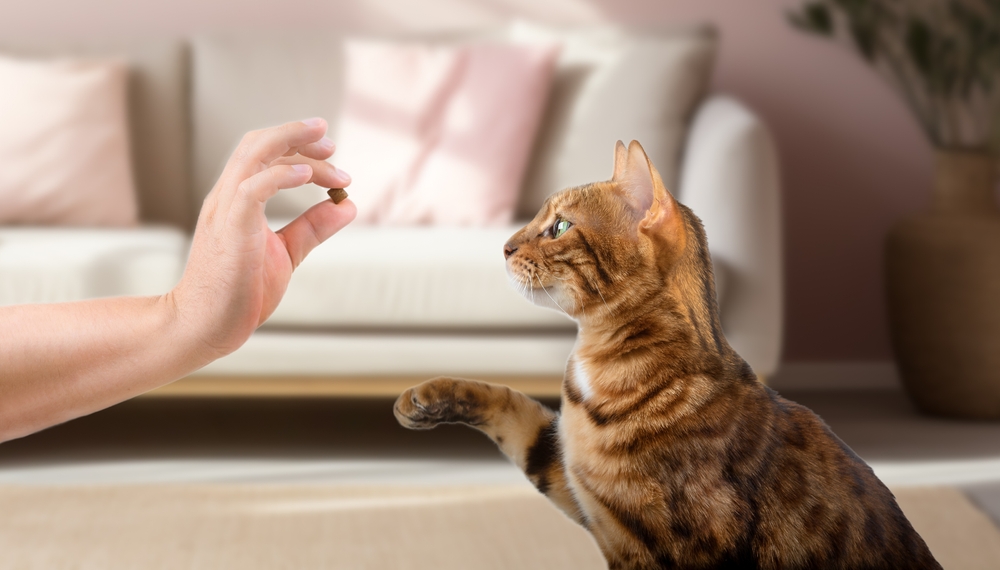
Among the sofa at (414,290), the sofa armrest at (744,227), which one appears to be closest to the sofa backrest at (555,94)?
the sofa at (414,290)

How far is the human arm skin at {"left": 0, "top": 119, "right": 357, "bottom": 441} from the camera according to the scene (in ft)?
1.78

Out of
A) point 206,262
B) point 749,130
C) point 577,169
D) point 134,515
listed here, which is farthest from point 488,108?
point 206,262

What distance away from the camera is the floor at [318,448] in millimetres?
2016

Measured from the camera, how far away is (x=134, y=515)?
1.66 m

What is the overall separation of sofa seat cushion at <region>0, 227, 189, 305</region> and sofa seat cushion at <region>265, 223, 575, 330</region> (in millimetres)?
249

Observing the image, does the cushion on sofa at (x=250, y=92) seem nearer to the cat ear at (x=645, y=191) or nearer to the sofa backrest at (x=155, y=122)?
the sofa backrest at (x=155, y=122)

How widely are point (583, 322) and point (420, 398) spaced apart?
0.32ft

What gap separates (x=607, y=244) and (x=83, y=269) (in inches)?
65.2

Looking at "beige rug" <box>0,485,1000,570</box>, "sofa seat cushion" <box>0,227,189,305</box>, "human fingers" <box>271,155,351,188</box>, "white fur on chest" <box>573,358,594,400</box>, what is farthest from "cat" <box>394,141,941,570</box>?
"sofa seat cushion" <box>0,227,189,305</box>

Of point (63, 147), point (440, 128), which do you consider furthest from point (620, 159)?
point (63, 147)

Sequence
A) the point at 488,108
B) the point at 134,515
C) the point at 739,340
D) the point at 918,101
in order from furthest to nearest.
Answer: the point at 918,101, the point at 488,108, the point at 739,340, the point at 134,515

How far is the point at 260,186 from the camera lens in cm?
52

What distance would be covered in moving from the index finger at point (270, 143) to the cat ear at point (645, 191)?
0.17 metres

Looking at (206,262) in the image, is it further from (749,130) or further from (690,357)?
(749,130)
